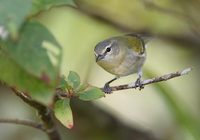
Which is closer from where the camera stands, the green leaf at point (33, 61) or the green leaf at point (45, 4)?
the green leaf at point (33, 61)

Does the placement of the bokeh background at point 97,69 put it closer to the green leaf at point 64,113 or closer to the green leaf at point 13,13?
the green leaf at point 64,113

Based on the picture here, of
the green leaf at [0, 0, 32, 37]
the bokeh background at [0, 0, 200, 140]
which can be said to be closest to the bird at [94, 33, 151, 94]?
the bokeh background at [0, 0, 200, 140]

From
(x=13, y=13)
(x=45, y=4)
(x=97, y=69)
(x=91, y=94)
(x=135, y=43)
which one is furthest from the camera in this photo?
(x=97, y=69)

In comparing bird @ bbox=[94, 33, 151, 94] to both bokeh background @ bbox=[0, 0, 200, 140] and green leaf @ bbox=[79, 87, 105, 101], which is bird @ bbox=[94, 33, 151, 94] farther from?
green leaf @ bbox=[79, 87, 105, 101]

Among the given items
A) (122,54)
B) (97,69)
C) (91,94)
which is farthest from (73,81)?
(97,69)

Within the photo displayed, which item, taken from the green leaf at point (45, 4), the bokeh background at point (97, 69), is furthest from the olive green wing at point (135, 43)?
the green leaf at point (45, 4)

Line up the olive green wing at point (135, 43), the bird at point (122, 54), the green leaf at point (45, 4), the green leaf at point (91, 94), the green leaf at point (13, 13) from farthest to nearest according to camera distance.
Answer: the olive green wing at point (135, 43) → the bird at point (122, 54) → the green leaf at point (91, 94) → the green leaf at point (45, 4) → the green leaf at point (13, 13)

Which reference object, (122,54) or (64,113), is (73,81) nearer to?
(64,113)
